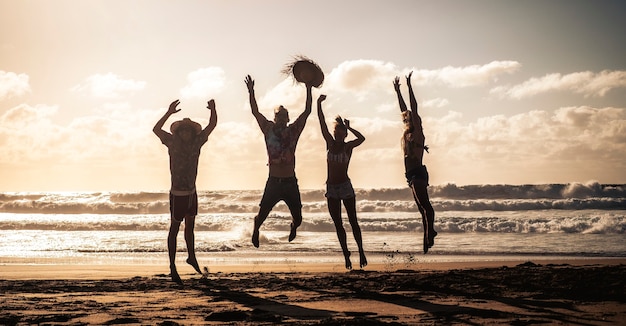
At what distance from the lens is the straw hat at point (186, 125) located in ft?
31.5

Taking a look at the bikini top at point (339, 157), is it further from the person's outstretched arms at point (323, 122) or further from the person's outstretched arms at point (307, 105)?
the person's outstretched arms at point (307, 105)

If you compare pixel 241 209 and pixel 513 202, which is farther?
pixel 241 209

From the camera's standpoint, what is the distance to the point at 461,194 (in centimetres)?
4609

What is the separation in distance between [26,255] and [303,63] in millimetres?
9899

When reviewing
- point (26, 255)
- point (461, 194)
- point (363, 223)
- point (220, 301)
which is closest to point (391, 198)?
point (461, 194)

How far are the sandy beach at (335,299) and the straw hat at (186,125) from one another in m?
2.14

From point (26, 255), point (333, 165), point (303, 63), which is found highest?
point (303, 63)

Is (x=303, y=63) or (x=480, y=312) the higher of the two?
(x=303, y=63)

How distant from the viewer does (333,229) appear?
2695cm

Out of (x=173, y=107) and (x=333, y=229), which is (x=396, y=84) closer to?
(x=173, y=107)

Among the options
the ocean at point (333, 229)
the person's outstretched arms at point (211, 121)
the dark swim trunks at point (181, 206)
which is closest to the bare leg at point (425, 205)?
the ocean at point (333, 229)

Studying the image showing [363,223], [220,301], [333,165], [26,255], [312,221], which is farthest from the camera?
[363,223]

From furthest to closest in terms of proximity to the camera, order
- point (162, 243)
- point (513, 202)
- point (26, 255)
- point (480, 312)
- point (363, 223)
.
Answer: point (513, 202) → point (363, 223) → point (162, 243) → point (26, 255) → point (480, 312)

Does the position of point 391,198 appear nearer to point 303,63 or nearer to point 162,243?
point 162,243
